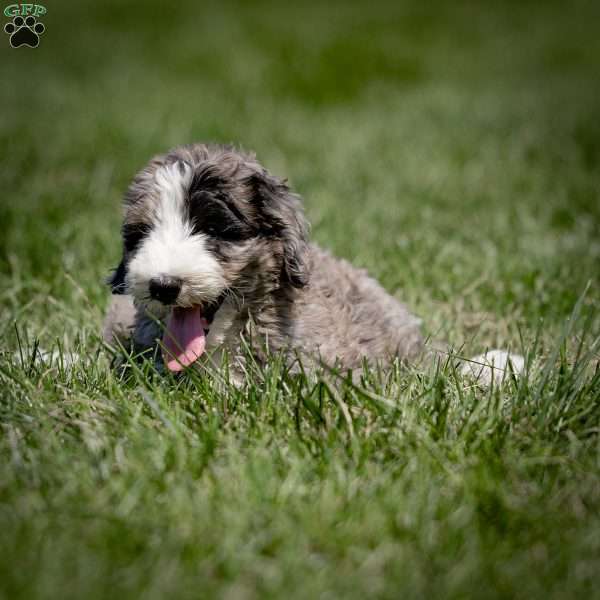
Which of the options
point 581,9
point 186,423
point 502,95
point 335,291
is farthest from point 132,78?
point 581,9

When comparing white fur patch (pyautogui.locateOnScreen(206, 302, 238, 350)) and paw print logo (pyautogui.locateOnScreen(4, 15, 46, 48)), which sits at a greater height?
paw print logo (pyautogui.locateOnScreen(4, 15, 46, 48))

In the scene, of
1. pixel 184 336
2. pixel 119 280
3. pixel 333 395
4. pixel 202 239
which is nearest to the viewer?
pixel 333 395

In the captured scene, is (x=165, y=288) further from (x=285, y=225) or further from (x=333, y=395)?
(x=333, y=395)

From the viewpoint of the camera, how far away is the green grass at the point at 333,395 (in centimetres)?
219

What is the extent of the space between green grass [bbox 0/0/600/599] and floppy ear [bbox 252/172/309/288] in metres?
0.54

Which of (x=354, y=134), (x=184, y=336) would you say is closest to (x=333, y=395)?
(x=184, y=336)

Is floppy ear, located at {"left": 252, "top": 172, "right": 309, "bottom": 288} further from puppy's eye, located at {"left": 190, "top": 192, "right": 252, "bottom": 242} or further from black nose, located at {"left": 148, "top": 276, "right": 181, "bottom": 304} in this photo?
black nose, located at {"left": 148, "top": 276, "right": 181, "bottom": 304}

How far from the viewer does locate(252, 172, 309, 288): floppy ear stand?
351 cm

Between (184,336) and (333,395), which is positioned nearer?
(333,395)

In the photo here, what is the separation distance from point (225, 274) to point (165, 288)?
315 mm

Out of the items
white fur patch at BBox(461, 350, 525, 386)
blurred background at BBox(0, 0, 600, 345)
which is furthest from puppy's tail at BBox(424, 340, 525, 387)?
blurred background at BBox(0, 0, 600, 345)

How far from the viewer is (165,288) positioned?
3.13 metres

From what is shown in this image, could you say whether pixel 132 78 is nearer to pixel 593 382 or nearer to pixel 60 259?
pixel 60 259

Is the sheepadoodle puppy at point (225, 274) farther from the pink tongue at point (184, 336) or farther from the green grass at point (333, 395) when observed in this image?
the green grass at point (333, 395)
